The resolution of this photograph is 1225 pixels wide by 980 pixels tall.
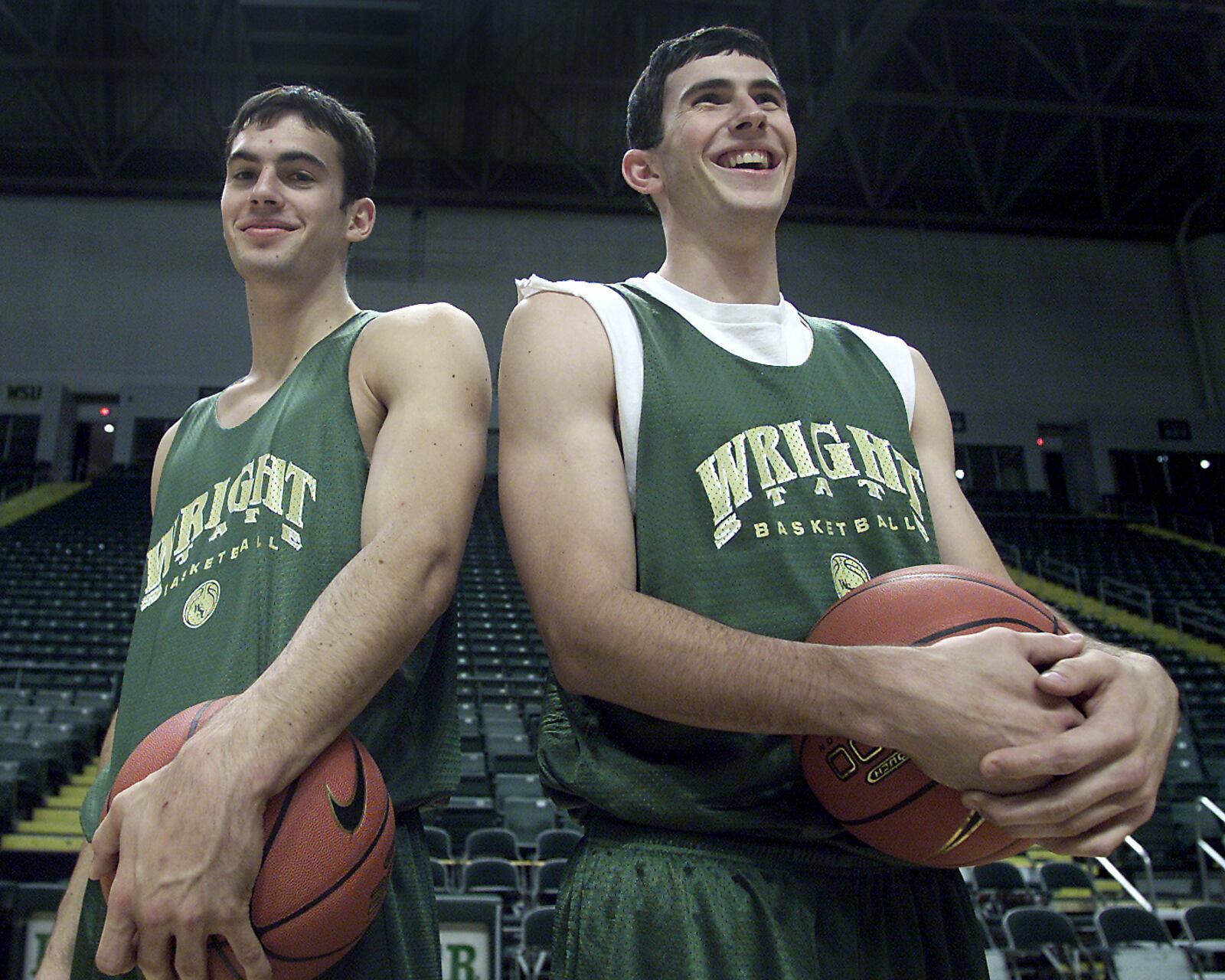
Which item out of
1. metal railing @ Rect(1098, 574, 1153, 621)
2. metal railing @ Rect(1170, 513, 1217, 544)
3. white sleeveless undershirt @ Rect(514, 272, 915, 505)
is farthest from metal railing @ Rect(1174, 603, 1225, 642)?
white sleeveless undershirt @ Rect(514, 272, 915, 505)

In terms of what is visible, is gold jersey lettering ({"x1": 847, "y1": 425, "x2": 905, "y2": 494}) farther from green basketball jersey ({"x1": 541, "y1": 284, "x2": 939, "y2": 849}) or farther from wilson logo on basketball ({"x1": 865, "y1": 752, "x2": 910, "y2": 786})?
wilson logo on basketball ({"x1": 865, "y1": 752, "x2": 910, "y2": 786})

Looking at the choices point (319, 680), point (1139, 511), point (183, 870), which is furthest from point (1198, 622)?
point (183, 870)

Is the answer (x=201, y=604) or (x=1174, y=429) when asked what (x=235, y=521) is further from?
(x=1174, y=429)

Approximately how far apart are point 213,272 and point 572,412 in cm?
1591

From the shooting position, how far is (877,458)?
1.45m

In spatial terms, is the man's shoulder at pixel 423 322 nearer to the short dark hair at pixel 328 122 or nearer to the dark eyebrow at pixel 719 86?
the short dark hair at pixel 328 122

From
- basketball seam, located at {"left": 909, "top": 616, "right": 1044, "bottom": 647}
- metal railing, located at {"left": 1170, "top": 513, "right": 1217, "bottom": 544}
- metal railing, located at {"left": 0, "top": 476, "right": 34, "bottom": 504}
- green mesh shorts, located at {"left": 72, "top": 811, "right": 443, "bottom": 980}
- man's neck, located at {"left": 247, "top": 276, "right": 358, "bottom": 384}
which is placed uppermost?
metal railing, located at {"left": 0, "top": 476, "right": 34, "bottom": 504}

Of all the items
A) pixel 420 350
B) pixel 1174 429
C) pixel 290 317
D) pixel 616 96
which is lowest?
pixel 420 350

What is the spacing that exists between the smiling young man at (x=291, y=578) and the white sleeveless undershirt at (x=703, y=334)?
20cm

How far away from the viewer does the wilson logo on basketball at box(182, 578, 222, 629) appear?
1.44 m

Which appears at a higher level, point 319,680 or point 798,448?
point 798,448

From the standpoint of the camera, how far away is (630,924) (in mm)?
1195

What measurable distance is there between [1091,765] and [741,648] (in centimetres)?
36

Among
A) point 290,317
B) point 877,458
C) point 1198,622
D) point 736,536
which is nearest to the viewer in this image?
point 736,536
